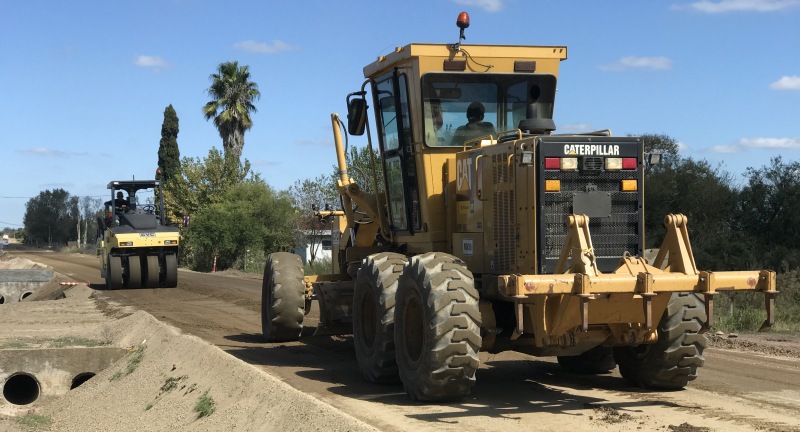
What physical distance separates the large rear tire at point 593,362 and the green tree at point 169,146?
57.6 metres

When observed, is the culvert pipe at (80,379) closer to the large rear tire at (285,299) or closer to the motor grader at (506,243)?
the large rear tire at (285,299)

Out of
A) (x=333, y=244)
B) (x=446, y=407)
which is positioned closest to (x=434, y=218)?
(x=446, y=407)

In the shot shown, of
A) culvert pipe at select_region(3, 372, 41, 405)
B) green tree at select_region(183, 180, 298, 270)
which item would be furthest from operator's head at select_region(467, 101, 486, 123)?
green tree at select_region(183, 180, 298, 270)

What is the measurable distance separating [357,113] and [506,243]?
343 cm

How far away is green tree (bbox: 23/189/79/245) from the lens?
477ft

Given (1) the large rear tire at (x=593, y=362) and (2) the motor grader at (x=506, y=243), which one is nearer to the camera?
(2) the motor grader at (x=506, y=243)

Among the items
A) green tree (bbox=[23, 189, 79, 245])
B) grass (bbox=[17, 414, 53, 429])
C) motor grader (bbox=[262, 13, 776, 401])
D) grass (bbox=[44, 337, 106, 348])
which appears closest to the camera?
motor grader (bbox=[262, 13, 776, 401])

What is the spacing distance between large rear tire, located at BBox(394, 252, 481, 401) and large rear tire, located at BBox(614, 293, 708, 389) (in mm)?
1942

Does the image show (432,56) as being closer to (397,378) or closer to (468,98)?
(468,98)

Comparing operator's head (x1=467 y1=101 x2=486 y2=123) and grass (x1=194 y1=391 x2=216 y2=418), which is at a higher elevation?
operator's head (x1=467 y1=101 x2=486 y2=123)

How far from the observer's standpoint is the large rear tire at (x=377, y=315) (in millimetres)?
9852

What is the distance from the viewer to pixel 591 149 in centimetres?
916

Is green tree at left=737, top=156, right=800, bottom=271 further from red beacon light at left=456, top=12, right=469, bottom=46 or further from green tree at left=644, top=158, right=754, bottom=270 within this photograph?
red beacon light at left=456, top=12, right=469, bottom=46

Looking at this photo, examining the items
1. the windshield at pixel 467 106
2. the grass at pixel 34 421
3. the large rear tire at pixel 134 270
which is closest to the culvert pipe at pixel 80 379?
the grass at pixel 34 421
